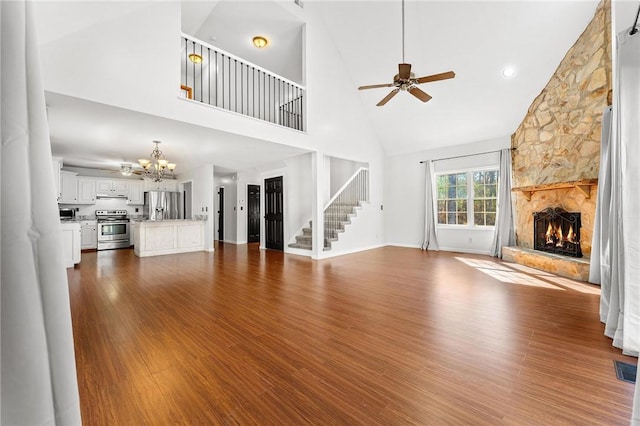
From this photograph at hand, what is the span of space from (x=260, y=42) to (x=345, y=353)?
6.96 meters

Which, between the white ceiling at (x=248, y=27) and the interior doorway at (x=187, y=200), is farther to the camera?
the interior doorway at (x=187, y=200)

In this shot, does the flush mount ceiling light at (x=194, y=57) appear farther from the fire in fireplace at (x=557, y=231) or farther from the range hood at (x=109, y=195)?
the fire in fireplace at (x=557, y=231)

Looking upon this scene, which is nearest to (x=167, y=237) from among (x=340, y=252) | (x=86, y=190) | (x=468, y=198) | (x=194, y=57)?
(x=86, y=190)

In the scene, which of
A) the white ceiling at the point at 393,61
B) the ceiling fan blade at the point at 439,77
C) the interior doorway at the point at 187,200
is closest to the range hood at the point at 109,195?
the white ceiling at the point at 393,61

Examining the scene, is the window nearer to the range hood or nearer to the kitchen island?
the kitchen island

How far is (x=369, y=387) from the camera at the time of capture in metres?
1.67

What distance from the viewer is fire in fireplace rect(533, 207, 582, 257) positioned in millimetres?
4621

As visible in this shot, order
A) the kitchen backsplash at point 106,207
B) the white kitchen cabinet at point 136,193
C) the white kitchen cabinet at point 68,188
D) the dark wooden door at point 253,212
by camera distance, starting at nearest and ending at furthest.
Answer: the white kitchen cabinet at point 68,188
the kitchen backsplash at point 106,207
the white kitchen cabinet at point 136,193
the dark wooden door at point 253,212

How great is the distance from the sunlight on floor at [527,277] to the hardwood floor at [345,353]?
0.06 metres

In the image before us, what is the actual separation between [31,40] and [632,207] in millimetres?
3248

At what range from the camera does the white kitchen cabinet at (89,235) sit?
24.3ft

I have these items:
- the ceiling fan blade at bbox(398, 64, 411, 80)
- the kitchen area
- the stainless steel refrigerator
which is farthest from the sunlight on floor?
the stainless steel refrigerator

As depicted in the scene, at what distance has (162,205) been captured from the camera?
336 inches

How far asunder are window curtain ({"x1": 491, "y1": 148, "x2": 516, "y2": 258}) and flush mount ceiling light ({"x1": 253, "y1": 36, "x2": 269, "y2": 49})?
6108 mm
